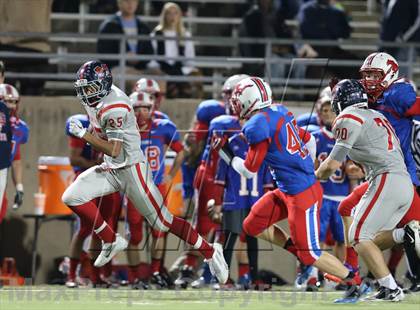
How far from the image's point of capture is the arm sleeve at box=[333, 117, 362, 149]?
9.84 meters

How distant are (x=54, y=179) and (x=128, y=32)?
2.12m

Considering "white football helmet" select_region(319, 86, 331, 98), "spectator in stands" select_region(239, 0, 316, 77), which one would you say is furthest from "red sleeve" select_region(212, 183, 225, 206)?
"spectator in stands" select_region(239, 0, 316, 77)

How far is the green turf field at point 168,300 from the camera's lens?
31.2ft

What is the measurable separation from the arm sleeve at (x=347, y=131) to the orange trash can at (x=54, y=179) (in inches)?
178

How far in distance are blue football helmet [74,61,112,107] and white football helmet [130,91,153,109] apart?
69.5 inches

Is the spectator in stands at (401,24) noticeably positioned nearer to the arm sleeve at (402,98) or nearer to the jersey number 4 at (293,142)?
the arm sleeve at (402,98)

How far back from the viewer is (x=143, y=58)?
46.7 feet

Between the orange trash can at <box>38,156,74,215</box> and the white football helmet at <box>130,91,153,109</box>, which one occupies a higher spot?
the white football helmet at <box>130,91,153,109</box>

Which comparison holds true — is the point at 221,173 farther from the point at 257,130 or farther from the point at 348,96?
the point at 348,96

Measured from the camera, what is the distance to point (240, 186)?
495 inches

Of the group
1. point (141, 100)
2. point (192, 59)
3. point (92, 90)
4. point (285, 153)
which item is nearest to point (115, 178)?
point (92, 90)

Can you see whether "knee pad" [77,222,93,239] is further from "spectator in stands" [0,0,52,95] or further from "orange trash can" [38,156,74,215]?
"spectator in stands" [0,0,52,95]

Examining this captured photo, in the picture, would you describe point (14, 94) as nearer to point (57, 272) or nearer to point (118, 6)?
point (57, 272)

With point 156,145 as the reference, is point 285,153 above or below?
above
